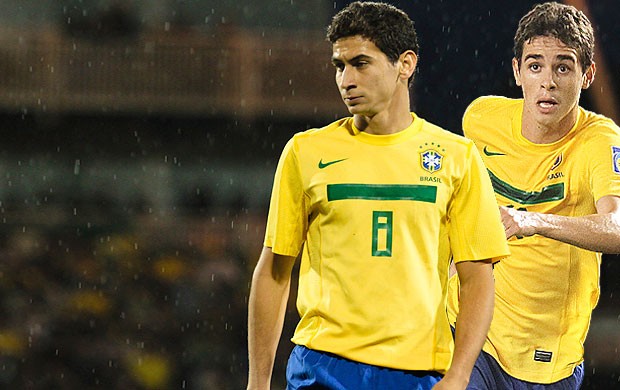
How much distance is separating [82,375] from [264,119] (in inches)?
205

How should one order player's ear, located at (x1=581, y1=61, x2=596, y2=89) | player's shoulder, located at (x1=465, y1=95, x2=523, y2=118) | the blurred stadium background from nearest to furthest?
1. player's ear, located at (x1=581, y1=61, x2=596, y2=89)
2. player's shoulder, located at (x1=465, y1=95, x2=523, y2=118)
3. the blurred stadium background

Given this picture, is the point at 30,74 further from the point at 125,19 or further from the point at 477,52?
the point at 477,52

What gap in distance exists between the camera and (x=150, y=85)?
1491cm

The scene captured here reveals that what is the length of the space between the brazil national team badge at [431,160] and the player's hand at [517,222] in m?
0.50

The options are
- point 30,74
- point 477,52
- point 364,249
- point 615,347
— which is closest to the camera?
point 364,249

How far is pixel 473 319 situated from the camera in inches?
120

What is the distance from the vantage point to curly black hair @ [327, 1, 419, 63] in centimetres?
309

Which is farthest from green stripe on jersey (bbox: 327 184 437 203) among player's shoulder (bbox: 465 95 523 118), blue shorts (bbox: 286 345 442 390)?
player's shoulder (bbox: 465 95 523 118)

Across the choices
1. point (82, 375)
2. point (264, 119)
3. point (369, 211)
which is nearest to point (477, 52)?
point (82, 375)

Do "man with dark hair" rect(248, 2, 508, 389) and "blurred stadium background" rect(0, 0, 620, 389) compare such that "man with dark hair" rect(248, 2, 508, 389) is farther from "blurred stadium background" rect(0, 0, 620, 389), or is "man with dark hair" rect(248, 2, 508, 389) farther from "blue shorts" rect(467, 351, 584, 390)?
"blurred stadium background" rect(0, 0, 620, 389)

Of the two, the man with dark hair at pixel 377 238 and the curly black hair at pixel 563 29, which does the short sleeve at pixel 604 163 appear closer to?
the curly black hair at pixel 563 29

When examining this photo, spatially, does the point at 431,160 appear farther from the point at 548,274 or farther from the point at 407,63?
the point at 548,274

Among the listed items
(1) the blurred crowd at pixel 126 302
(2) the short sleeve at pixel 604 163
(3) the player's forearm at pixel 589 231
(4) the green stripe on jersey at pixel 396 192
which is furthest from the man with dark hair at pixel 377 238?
(1) the blurred crowd at pixel 126 302

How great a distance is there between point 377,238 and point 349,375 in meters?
0.35
